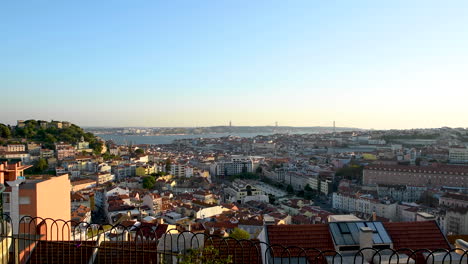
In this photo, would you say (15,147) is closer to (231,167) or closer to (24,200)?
(231,167)

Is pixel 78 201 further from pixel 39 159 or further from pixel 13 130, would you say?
pixel 13 130

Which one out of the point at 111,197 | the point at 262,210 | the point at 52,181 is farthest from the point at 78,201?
the point at 52,181

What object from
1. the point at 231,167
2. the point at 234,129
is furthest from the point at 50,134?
the point at 234,129

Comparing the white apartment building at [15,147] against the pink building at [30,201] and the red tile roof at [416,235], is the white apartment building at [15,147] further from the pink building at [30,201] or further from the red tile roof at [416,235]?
the red tile roof at [416,235]

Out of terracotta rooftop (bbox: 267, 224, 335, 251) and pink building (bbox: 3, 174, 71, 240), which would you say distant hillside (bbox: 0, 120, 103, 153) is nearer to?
pink building (bbox: 3, 174, 71, 240)

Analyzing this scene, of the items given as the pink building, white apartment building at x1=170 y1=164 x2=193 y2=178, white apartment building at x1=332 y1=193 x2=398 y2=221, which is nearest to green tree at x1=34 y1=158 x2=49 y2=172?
white apartment building at x1=170 y1=164 x2=193 y2=178

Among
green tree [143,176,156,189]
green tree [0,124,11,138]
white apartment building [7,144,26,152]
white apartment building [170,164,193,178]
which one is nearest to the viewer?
green tree [143,176,156,189]

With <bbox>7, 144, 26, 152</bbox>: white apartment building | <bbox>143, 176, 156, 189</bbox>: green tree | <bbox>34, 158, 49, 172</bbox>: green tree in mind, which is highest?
<bbox>7, 144, 26, 152</bbox>: white apartment building
